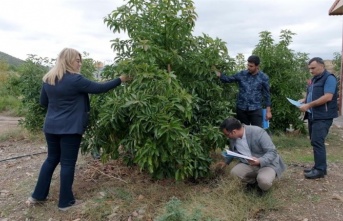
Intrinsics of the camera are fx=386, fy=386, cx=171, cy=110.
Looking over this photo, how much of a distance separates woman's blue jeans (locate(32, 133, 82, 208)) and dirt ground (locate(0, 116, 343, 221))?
0.37 m

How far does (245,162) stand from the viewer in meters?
4.39

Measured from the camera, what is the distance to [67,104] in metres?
3.99

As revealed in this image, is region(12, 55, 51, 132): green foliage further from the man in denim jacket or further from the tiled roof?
the tiled roof

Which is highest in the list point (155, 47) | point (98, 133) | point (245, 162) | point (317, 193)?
point (155, 47)

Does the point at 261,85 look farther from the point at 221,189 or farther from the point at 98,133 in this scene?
the point at 98,133

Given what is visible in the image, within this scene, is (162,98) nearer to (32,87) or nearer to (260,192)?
(260,192)

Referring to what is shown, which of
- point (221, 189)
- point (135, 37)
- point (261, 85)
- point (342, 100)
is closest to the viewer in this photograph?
point (221, 189)

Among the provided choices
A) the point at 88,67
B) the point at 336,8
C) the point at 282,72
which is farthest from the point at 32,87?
the point at 336,8

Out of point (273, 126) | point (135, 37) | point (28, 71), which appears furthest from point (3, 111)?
point (135, 37)

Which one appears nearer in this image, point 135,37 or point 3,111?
point 135,37

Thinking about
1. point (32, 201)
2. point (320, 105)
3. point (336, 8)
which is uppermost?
point (336, 8)

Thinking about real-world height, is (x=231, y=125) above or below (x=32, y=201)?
above

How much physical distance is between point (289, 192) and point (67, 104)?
2.66 metres

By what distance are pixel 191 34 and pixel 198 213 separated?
231cm
